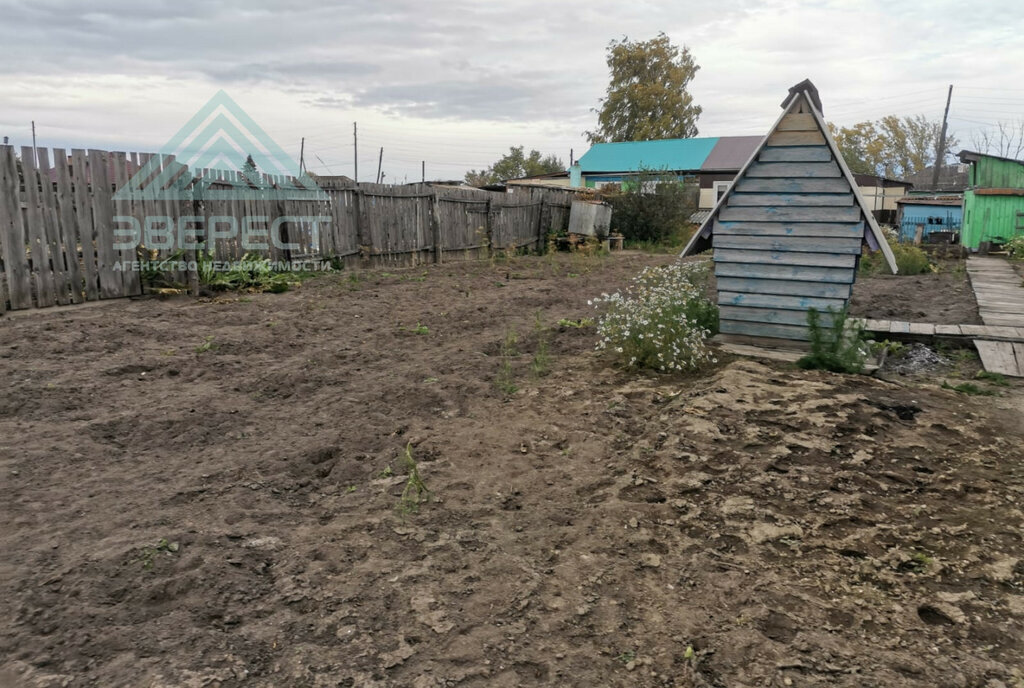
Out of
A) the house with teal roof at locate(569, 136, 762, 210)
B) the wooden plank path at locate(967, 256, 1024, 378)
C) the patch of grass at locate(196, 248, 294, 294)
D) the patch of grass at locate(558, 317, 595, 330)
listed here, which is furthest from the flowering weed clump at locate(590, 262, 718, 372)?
the house with teal roof at locate(569, 136, 762, 210)

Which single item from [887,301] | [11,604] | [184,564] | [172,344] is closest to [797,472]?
[184,564]

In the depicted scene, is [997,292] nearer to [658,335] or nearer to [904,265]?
[904,265]

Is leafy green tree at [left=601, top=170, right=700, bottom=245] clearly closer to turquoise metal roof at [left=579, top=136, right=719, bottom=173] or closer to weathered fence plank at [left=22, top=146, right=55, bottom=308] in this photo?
turquoise metal roof at [left=579, top=136, right=719, bottom=173]

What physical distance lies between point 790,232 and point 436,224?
32.0ft

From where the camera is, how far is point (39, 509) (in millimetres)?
3297

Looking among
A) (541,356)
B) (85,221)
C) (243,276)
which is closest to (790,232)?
(541,356)

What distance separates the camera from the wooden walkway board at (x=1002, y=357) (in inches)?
229

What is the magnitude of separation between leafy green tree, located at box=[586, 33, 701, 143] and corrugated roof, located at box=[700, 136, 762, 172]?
9.50 metres

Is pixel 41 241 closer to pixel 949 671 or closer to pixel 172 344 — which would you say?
pixel 172 344

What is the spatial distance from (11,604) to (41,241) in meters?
6.80

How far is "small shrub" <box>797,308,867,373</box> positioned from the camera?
5.54 meters

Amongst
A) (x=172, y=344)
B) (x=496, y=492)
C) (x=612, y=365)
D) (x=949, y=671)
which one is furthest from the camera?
(x=172, y=344)

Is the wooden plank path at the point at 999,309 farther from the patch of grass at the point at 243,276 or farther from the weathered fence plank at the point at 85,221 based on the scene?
the weathered fence plank at the point at 85,221

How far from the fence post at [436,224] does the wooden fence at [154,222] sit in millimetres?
22
